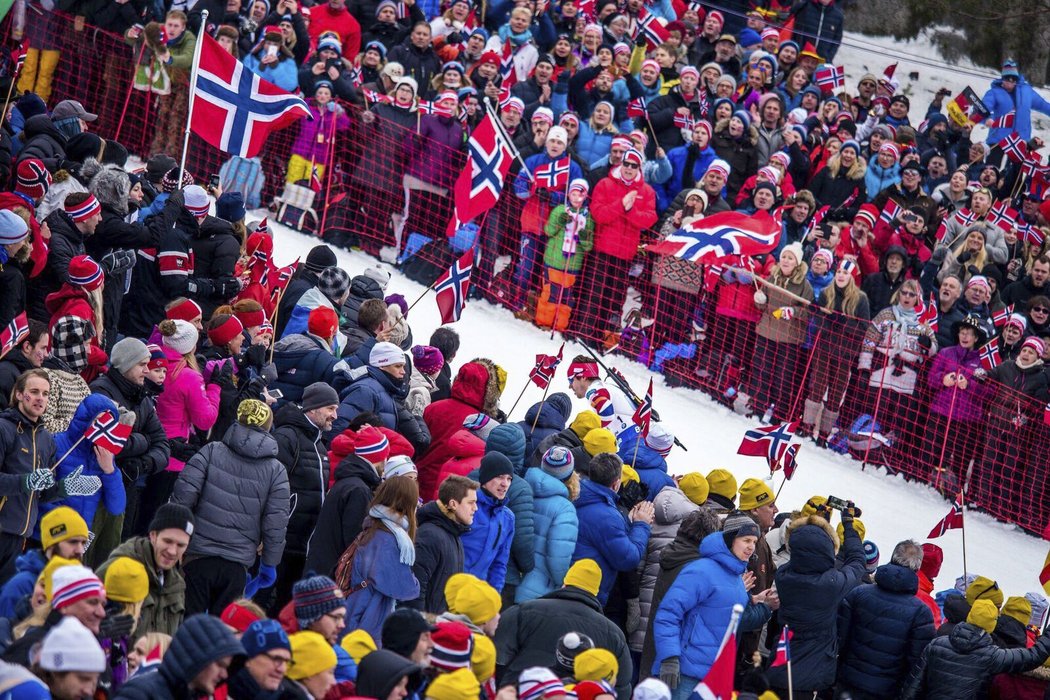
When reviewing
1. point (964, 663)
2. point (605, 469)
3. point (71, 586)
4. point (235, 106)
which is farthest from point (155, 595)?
point (235, 106)

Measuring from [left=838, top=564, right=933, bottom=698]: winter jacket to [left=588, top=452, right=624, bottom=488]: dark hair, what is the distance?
1.77 metres

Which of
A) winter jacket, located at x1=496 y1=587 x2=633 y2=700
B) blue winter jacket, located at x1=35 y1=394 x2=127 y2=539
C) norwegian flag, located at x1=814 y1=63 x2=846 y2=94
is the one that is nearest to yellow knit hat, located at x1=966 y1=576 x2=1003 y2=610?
winter jacket, located at x1=496 y1=587 x2=633 y2=700

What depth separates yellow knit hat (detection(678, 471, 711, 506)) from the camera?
421 inches

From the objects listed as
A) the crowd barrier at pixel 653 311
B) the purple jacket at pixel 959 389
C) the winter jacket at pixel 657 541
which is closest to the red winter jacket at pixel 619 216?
the crowd barrier at pixel 653 311

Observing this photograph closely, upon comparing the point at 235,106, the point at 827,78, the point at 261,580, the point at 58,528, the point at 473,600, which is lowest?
the point at 261,580

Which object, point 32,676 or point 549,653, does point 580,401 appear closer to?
point 549,653

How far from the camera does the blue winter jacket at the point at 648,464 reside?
10.8 m

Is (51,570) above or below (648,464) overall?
above

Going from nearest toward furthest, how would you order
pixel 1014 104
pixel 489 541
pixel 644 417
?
pixel 489 541 → pixel 644 417 → pixel 1014 104

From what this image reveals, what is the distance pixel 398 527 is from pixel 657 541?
97.0 inches

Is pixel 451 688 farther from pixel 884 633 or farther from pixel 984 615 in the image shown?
pixel 984 615

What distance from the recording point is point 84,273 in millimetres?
9914

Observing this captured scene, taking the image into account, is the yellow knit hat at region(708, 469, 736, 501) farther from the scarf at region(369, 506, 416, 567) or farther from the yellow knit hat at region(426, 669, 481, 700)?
the yellow knit hat at region(426, 669, 481, 700)

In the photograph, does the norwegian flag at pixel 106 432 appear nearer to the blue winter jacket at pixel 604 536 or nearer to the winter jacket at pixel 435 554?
the winter jacket at pixel 435 554
